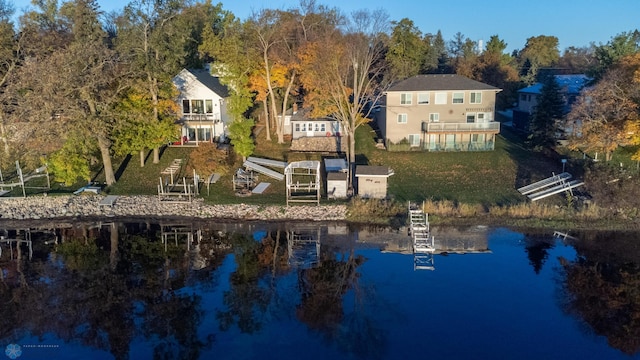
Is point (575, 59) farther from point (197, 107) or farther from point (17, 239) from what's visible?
point (17, 239)

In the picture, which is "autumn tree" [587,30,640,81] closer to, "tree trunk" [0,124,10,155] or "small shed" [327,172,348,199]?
"small shed" [327,172,348,199]

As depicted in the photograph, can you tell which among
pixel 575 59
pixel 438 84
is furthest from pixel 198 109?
pixel 575 59

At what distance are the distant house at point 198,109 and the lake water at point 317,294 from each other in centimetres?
1561

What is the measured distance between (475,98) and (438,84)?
11.4 ft

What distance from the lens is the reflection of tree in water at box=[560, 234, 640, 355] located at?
733 inches

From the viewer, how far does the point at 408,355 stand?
16.9 metres

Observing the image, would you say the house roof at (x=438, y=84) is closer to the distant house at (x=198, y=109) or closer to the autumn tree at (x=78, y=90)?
the distant house at (x=198, y=109)

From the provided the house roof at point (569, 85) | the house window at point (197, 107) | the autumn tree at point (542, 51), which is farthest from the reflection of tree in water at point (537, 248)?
the autumn tree at point (542, 51)

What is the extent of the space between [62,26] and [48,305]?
4324 centimetres

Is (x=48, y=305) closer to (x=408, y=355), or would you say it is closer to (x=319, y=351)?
(x=319, y=351)

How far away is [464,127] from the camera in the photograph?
41.2 m

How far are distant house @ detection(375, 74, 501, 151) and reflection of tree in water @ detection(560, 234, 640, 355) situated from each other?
1639 centimetres

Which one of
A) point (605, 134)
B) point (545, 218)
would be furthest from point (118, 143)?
point (605, 134)

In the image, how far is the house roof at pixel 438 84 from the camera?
138 ft
